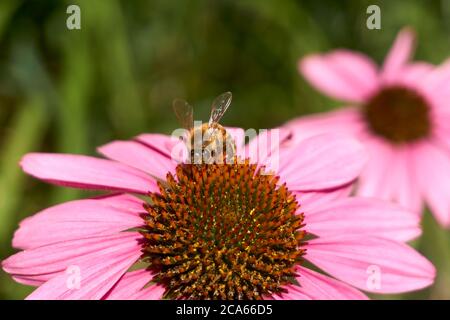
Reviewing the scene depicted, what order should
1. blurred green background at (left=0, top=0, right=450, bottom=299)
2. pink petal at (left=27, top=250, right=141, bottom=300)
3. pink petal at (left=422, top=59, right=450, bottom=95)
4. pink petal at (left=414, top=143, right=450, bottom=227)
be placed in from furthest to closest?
pink petal at (left=422, top=59, right=450, bottom=95) → blurred green background at (left=0, top=0, right=450, bottom=299) → pink petal at (left=414, top=143, right=450, bottom=227) → pink petal at (left=27, top=250, right=141, bottom=300)

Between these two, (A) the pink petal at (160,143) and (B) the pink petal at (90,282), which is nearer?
(B) the pink petal at (90,282)

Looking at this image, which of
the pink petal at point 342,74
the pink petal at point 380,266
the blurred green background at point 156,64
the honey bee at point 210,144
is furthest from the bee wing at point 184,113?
the pink petal at point 342,74

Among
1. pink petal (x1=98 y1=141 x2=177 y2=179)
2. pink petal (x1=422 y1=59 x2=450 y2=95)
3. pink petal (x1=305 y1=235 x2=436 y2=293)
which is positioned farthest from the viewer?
pink petal (x1=422 y1=59 x2=450 y2=95)

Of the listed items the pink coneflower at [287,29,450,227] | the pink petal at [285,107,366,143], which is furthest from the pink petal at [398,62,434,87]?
the pink petal at [285,107,366,143]

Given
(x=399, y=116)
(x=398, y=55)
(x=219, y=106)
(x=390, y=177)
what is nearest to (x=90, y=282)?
(x=219, y=106)

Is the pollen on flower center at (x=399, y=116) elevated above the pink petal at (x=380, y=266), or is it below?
above

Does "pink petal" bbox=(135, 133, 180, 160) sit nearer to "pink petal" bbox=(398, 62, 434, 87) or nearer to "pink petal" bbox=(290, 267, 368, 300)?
"pink petal" bbox=(290, 267, 368, 300)

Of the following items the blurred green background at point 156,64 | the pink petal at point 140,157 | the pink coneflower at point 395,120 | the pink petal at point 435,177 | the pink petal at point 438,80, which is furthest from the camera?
the pink petal at point 438,80

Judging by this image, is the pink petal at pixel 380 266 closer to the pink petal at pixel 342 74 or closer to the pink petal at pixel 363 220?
the pink petal at pixel 363 220

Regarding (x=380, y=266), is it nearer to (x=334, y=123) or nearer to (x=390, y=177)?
(x=390, y=177)
